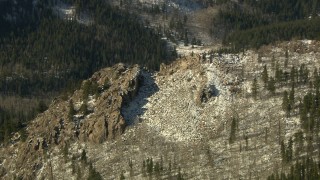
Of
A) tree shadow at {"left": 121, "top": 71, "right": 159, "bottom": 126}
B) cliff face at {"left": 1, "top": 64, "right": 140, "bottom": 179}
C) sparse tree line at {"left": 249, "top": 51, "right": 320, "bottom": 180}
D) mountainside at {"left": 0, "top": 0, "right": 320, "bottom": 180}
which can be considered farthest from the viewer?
tree shadow at {"left": 121, "top": 71, "right": 159, "bottom": 126}

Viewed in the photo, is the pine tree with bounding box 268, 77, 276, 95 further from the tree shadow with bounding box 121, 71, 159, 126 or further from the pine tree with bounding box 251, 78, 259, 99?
the tree shadow with bounding box 121, 71, 159, 126

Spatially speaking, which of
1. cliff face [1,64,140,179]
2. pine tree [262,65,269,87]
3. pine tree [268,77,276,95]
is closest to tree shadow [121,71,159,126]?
cliff face [1,64,140,179]

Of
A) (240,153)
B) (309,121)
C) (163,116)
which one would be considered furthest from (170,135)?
(309,121)

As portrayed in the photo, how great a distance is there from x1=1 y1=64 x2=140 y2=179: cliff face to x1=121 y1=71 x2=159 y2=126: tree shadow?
55.8 inches

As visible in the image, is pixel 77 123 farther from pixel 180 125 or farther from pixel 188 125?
pixel 188 125

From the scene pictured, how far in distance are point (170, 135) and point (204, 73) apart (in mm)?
21197

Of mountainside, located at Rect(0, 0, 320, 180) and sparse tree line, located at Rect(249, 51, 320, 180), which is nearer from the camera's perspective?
sparse tree line, located at Rect(249, 51, 320, 180)

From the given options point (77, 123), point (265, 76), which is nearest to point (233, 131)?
point (265, 76)

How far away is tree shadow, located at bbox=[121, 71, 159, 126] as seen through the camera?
7087 inches

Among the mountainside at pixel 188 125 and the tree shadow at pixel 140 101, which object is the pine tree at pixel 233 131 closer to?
the mountainside at pixel 188 125

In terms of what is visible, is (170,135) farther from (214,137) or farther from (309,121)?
(309,121)

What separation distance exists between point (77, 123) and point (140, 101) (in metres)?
15.5

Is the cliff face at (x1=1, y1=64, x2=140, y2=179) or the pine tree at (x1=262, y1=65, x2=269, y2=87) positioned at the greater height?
the pine tree at (x1=262, y1=65, x2=269, y2=87)

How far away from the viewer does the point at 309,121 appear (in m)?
164
